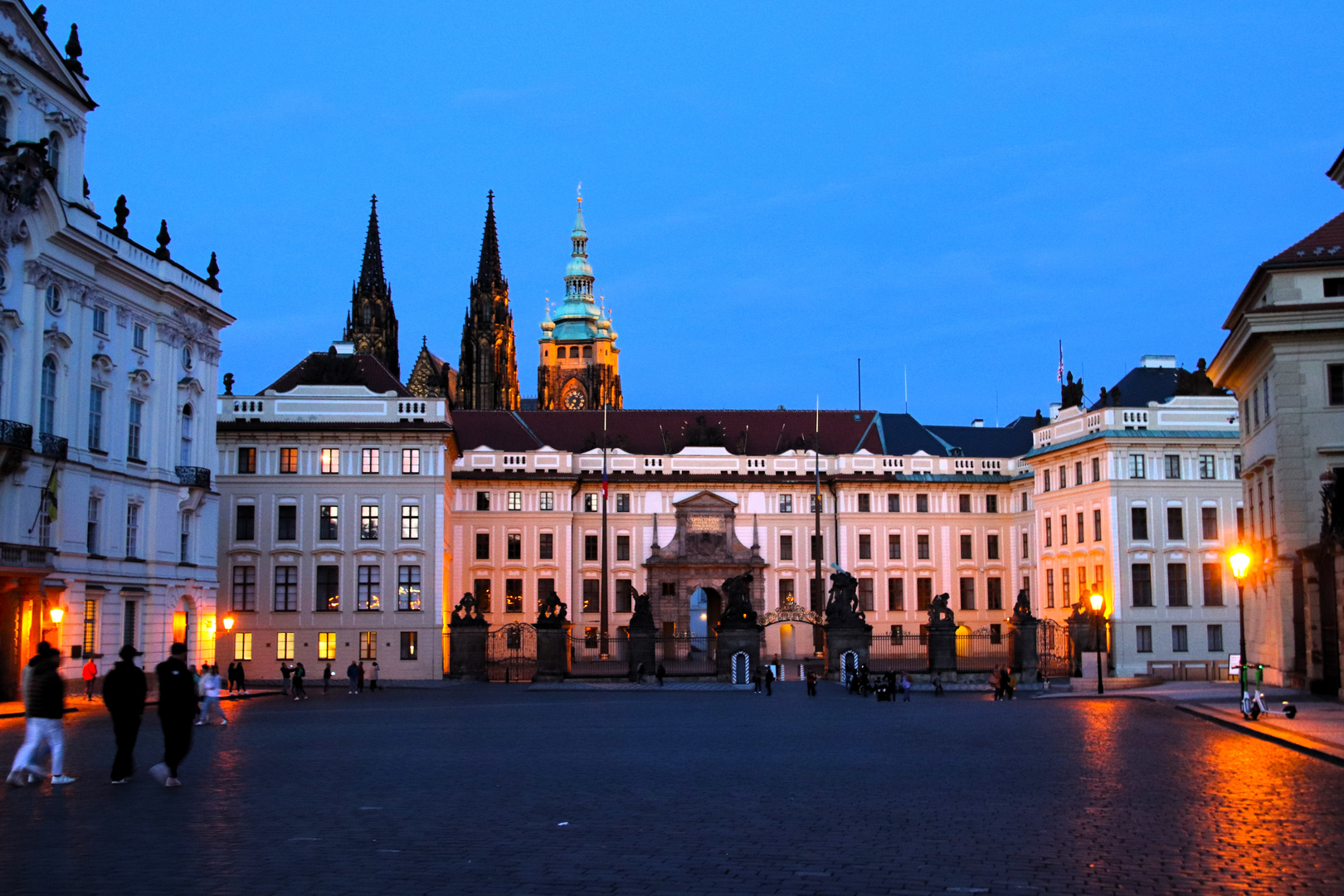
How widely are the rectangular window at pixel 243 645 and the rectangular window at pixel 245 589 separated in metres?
1.09

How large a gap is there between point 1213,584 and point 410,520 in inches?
1509

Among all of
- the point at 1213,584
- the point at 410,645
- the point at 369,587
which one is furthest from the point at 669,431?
the point at 1213,584

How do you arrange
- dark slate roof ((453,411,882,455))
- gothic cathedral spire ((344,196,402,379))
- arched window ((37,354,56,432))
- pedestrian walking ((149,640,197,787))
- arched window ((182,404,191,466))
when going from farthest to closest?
gothic cathedral spire ((344,196,402,379)) → dark slate roof ((453,411,882,455)) → arched window ((182,404,191,466)) → arched window ((37,354,56,432)) → pedestrian walking ((149,640,197,787))

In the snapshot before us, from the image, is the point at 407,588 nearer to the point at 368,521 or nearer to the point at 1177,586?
the point at 368,521

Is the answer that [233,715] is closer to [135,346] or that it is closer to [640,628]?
[135,346]

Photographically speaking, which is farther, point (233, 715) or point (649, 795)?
point (233, 715)

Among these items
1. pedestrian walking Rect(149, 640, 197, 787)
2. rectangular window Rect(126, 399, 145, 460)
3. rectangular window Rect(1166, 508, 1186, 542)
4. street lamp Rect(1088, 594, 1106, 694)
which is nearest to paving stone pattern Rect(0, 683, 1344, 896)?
pedestrian walking Rect(149, 640, 197, 787)

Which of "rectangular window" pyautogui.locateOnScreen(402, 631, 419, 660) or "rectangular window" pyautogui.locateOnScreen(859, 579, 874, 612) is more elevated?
"rectangular window" pyautogui.locateOnScreen(859, 579, 874, 612)

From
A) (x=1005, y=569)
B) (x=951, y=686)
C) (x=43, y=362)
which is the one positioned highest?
(x=43, y=362)

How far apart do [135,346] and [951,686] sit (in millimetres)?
31328

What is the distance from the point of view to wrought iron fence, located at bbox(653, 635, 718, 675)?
60.2 meters

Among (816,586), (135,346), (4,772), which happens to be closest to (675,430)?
(816,586)

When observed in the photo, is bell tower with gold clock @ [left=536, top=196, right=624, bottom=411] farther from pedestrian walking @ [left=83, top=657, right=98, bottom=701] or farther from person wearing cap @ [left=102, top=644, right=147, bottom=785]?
person wearing cap @ [left=102, top=644, right=147, bottom=785]

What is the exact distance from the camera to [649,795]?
1542 cm
